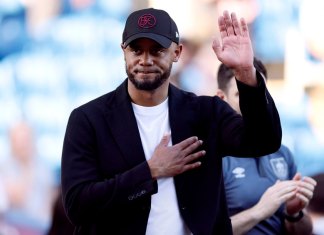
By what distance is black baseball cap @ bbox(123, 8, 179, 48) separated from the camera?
238cm

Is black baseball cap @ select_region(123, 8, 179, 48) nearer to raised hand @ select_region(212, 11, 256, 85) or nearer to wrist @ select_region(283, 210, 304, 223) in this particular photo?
raised hand @ select_region(212, 11, 256, 85)

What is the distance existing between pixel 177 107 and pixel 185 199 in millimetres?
289

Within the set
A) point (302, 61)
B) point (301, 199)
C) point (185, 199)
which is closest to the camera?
point (185, 199)

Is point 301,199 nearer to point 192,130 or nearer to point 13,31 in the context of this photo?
point 192,130

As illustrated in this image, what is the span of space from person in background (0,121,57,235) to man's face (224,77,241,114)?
1.03 metres

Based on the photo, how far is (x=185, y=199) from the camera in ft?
7.82

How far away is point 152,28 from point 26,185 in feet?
5.59

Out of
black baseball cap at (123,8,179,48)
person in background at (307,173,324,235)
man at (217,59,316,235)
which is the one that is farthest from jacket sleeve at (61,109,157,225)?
person in background at (307,173,324,235)

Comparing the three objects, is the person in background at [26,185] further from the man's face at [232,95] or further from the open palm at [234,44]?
the open palm at [234,44]

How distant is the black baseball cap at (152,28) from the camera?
2379mm

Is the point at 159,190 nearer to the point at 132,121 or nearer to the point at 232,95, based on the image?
the point at 132,121

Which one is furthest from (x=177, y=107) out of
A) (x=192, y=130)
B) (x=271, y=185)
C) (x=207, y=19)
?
(x=207, y=19)

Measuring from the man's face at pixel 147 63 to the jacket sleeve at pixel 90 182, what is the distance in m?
0.20

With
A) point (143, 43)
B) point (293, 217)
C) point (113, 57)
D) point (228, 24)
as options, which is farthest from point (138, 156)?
point (113, 57)
